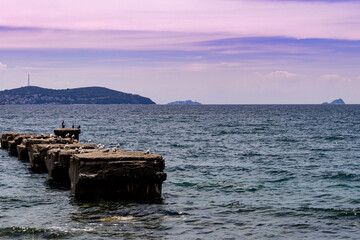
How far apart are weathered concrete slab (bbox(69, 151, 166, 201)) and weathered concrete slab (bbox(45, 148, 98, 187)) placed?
334cm

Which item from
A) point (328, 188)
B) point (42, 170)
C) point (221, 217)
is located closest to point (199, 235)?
point (221, 217)

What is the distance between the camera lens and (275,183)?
26219 millimetres

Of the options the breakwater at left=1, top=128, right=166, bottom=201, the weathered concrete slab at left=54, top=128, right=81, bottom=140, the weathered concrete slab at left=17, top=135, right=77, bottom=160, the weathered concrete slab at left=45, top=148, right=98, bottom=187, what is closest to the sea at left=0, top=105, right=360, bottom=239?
the breakwater at left=1, top=128, right=166, bottom=201

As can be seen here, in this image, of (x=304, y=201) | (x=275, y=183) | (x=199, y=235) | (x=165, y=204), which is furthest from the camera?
(x=275, y=183)

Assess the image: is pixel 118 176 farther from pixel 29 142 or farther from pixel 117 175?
pixel 29 142

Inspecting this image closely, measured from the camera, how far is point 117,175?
19.0 metres

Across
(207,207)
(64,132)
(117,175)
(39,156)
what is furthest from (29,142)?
(207,207)

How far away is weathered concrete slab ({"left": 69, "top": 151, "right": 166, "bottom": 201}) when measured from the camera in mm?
19016

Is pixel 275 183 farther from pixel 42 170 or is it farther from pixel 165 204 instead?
pixel 42 170

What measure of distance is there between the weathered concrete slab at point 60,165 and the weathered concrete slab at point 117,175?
11.0 feet

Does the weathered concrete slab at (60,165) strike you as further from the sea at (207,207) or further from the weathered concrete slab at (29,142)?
the weathered concrete slab at (29,142)

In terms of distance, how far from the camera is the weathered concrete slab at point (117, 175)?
62.4 ft

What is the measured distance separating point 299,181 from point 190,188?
6.63 meters

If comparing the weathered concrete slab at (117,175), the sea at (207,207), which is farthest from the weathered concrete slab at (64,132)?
the weathered concrete slab at (117,175)
